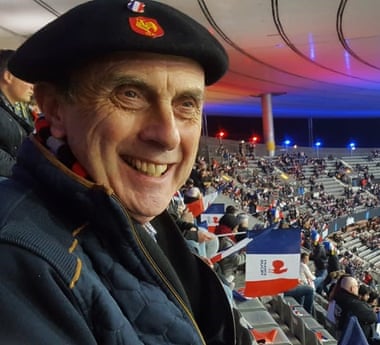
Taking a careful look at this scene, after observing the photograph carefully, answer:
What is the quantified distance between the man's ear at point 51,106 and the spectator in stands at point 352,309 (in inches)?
193

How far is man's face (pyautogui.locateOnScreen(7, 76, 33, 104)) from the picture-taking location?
2320 mm

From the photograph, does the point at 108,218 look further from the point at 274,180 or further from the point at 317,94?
the point at 317,94

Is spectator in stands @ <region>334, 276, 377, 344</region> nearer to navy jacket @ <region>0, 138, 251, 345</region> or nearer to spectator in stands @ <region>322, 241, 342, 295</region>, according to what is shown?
spectator in stands @ <region>322, 241, 342, 295</region>

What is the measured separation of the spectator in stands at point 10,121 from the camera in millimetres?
1641

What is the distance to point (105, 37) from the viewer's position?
928 millimetres

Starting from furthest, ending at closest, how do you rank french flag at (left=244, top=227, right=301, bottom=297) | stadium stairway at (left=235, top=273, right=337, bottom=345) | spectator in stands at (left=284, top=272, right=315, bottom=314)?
spectator in stands at (left=284, top=272, right=315, bottom=314)
stadium stairway at (left=235, top=273, right=337, bottom=345)
french flag at (left=244, top=227, right=301, bottom=297)

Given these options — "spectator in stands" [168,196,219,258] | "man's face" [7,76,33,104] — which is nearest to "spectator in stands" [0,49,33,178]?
"man's face" [7,76,33,104]

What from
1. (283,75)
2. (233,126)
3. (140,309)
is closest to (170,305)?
(140,309)

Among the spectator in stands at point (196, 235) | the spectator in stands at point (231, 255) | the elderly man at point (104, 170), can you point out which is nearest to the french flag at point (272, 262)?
the spectator in stands at point (231, 255)

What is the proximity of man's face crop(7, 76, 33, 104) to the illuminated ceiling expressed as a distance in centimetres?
223

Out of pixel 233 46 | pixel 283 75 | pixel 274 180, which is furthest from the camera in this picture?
pixel 274 180

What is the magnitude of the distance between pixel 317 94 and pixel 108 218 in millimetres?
25026

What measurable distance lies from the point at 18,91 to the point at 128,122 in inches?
60.8

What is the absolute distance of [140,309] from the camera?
34.1 inches
